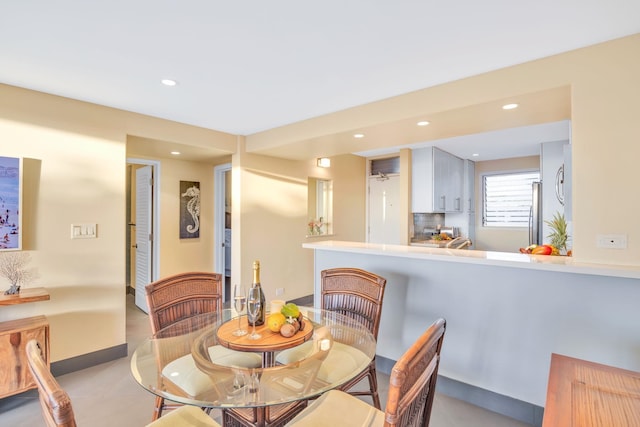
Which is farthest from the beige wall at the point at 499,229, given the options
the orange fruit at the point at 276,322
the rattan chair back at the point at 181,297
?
the orange fruit at the point at 276,322

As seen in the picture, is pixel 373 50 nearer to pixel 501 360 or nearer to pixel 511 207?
pixel 501 360

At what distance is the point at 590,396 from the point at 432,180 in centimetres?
430

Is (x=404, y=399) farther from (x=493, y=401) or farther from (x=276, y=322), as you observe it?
(x=493, y=401)

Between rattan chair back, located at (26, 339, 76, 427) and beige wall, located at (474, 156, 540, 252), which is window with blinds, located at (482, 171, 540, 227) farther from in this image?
rattan chair back, located at (26, 339, 76, 427)

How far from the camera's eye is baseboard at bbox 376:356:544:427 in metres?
2.11

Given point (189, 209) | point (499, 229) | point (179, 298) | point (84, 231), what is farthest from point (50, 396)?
point (499, 229)

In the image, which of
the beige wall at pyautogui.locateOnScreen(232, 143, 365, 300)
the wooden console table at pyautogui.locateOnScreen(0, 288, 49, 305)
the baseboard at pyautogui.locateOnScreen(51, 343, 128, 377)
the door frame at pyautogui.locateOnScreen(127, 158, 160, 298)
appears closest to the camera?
the wooden console table at pyautogui.locateOnScreen(0, 288, 49, 305)

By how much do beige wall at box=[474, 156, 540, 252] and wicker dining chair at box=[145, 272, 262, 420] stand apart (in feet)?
18.1

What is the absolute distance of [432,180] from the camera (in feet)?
16.8

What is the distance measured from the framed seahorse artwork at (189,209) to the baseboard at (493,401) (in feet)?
12.1

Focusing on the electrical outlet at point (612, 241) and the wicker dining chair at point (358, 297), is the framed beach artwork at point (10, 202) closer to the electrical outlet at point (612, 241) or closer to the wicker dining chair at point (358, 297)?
the wicker dining chair at point (358, 297)

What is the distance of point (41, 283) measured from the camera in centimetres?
262

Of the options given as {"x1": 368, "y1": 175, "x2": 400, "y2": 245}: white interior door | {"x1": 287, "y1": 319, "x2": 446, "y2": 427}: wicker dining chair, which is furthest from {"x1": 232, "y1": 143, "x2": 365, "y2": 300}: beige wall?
{"x1": 287, "y1": 319, "x2": 446, "y2": 427}: wicker dining chair

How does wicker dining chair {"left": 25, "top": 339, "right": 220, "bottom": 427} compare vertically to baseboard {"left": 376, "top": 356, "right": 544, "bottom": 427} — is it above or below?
above
